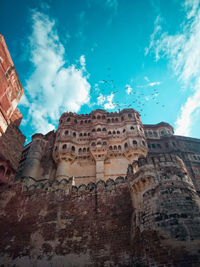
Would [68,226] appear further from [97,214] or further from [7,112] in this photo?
[7,112]

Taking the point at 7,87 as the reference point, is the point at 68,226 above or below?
below

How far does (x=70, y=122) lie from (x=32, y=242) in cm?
2475

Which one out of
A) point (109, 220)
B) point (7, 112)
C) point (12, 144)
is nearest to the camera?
point (109, 220)

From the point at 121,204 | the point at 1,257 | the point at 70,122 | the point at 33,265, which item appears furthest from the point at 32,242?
the point at 70,122

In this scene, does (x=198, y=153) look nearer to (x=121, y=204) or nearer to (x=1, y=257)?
(x=121, y=204)

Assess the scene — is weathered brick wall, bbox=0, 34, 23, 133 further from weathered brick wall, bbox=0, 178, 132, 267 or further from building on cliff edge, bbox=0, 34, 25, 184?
weathered brick wall, bbox=0, 178, 132, 267

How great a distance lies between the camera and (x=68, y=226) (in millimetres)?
11945

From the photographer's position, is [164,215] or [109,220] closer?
[164,215]

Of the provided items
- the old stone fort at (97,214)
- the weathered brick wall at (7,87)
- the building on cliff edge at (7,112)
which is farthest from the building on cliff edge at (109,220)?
the weathered brick wall at (7,87)

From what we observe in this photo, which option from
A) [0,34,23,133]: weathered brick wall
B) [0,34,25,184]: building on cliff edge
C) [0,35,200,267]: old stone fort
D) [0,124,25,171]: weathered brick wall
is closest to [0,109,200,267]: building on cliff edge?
[0,35,200,267]: old stone fort

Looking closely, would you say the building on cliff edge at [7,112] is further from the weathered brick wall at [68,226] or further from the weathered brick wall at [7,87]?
the weathered brick wall at [68,226]

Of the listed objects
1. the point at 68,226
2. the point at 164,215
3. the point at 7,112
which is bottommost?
the point at 164,215

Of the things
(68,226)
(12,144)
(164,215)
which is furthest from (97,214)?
(12,144)

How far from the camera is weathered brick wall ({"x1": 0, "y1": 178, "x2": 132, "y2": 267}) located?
34.5ft
